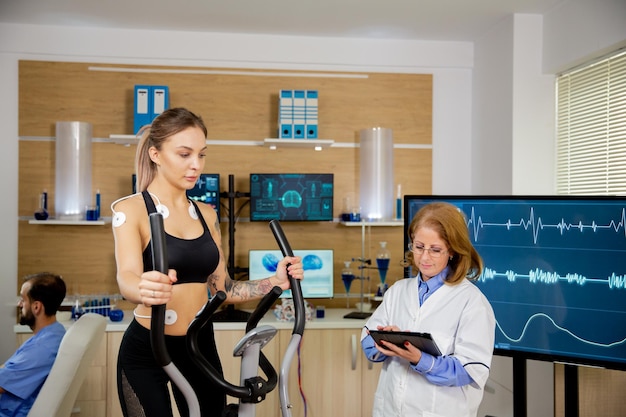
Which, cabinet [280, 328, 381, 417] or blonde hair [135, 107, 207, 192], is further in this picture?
cabinet [280, 328, 381, 417]

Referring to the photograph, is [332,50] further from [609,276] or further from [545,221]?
[609,276]

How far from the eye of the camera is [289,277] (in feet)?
6.21

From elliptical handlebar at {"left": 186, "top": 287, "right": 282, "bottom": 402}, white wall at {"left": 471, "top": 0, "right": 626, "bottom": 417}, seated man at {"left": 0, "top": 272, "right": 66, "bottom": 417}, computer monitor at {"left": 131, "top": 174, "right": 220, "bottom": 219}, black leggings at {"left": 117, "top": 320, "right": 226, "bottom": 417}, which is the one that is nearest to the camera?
elliptical handlebar at {"left": 186, "top": 287, "right": 282, "bottom": 402}

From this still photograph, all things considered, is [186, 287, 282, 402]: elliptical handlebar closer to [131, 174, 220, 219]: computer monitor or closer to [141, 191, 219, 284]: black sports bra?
[141, 191, 219, 284]: black sports bra

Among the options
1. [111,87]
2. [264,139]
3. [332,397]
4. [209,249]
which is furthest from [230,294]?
[111,87]

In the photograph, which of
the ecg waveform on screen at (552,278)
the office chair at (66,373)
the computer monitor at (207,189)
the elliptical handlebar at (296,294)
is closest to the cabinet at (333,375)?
the computer monitor at (207,189)

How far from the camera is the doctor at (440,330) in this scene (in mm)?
2076

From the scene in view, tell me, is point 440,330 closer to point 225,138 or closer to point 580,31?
point 580,31

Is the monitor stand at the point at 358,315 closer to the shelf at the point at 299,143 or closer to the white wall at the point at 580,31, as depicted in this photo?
the shelf at the point at 299,143

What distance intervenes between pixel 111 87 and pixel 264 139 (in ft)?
3.49

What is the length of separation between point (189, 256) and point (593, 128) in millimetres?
2631

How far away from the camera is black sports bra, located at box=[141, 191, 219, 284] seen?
183 centimetres

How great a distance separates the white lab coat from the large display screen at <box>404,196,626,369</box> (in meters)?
0.50

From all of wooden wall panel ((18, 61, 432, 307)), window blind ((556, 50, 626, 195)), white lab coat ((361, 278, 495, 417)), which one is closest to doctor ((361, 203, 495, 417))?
white lab coat ((361, 278, 495, 417))
